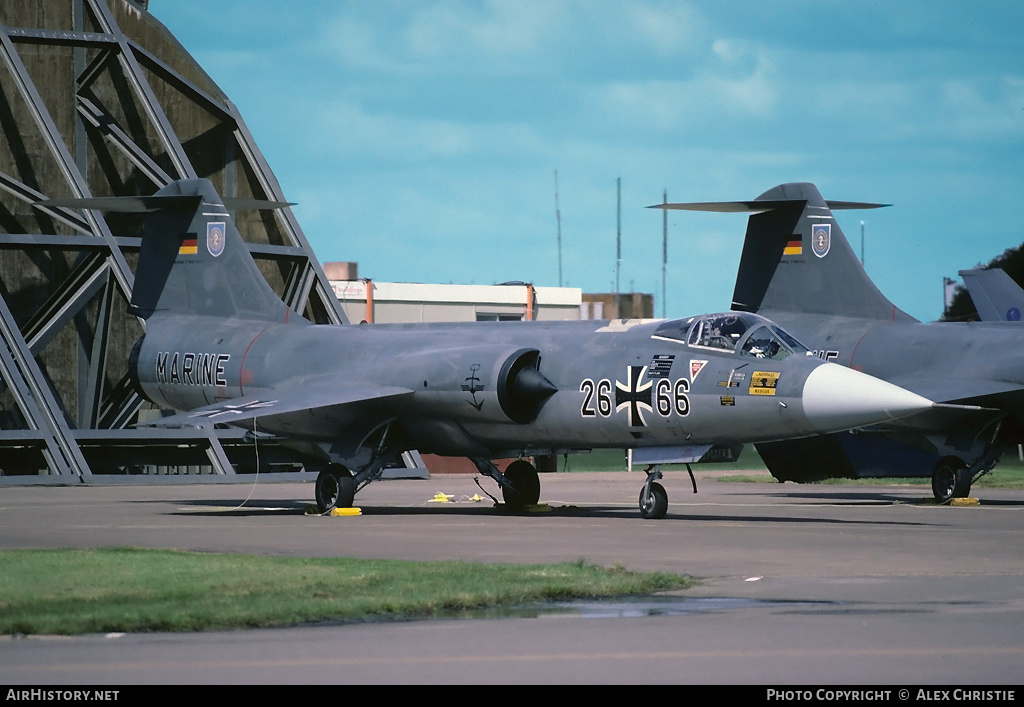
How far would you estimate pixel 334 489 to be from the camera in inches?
830

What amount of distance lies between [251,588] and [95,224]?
75.2ft

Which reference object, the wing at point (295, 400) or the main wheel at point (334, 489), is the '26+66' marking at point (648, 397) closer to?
the wing at point (295, 400)

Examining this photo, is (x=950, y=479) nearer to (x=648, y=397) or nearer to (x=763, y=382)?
(x=763, y=382)

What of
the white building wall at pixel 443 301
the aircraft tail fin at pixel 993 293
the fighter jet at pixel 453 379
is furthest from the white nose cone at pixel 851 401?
the white building wall at pixel 443 301

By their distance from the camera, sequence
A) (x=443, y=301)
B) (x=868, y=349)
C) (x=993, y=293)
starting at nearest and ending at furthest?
(x=868, y=349) → (x=993, y=293) → (x=443, y=301)

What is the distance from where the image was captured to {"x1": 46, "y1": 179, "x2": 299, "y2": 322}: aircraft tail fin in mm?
25047

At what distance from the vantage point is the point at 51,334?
30.6 meters

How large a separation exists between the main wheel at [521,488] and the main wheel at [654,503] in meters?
2.96

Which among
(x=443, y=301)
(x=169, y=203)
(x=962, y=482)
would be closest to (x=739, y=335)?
(x=962, y=482)

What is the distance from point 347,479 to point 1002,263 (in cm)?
4469

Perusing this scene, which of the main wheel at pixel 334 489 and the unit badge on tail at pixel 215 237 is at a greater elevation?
the unit badge on tail at pixel 215 237

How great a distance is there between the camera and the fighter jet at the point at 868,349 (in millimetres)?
23062

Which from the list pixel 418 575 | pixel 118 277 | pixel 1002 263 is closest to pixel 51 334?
pixel 118 277
